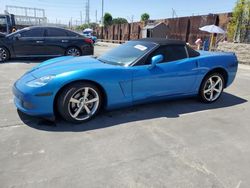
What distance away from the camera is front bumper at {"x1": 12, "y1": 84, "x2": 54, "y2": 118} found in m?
3.34

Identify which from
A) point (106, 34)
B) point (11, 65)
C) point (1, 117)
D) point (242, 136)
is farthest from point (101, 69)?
point (106, 34)

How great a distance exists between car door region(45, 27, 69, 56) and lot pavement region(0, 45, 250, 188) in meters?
5.59

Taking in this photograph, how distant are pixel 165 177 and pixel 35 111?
1.99m

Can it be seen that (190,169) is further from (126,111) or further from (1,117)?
(1,117)

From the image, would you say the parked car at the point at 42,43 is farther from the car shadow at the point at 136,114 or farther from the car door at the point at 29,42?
the car shadow at the point at 136,114

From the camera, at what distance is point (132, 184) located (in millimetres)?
2340

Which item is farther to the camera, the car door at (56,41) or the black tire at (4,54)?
the car door at (56,41)

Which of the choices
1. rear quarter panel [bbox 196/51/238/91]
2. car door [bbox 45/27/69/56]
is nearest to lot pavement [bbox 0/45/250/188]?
rear quarter panel [bbox 196/51/238/91]

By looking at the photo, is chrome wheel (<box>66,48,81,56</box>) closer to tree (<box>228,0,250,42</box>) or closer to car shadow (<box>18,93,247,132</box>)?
car shadow (<box>18,93,247,132</box>)

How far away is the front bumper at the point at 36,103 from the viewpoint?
10.9ft

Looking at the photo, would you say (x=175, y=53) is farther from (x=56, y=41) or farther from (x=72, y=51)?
(x=56, y=41)

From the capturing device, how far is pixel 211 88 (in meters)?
4.91

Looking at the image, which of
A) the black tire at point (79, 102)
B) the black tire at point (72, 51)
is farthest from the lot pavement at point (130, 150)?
the black tire at point (72, 51)

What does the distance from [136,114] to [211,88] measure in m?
1.79
